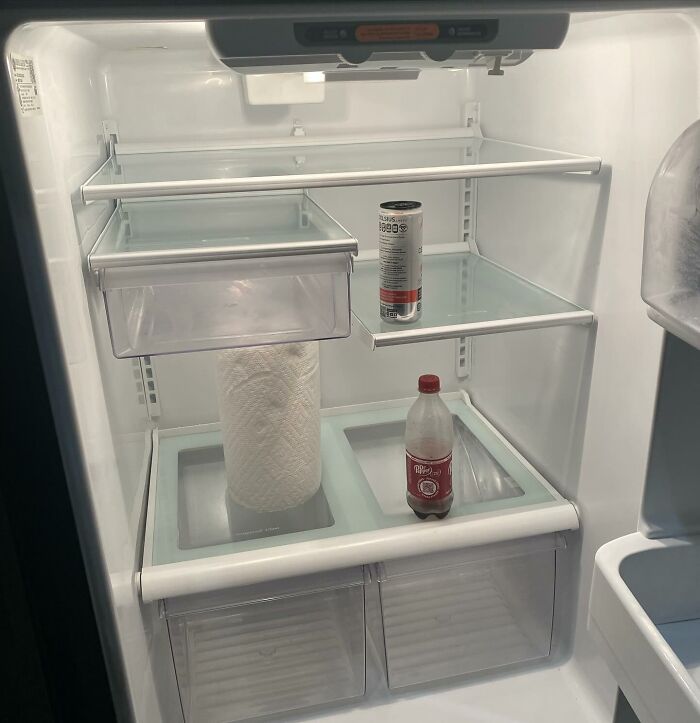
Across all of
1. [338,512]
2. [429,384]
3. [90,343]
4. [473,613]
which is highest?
[90,343]

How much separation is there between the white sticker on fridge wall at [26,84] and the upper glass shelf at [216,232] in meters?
0.25

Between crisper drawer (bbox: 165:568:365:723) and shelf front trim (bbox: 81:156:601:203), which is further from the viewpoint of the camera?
crisper drawer (bbox: 165:568:365:723)

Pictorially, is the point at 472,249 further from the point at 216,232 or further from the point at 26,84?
the point at 26,84

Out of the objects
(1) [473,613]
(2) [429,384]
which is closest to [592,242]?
(2) [429,384]

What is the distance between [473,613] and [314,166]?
915 mm

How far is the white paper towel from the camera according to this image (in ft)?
3.91

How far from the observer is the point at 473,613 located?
4.34 feet

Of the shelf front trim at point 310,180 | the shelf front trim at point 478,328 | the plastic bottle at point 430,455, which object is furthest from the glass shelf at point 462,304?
the shelf front trim at point 310,180

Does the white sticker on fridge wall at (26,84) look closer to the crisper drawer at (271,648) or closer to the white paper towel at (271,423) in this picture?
the white paper towel at (271,423)

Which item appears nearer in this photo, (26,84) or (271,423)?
(26,84)

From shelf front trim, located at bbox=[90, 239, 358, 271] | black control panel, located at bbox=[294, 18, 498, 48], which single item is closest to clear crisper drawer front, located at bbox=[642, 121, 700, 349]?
black control panel, located at bbox=[294, 18, 498, 48]

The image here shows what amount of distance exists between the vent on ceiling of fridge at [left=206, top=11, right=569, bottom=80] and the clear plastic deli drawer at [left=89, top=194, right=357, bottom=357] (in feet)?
1.02

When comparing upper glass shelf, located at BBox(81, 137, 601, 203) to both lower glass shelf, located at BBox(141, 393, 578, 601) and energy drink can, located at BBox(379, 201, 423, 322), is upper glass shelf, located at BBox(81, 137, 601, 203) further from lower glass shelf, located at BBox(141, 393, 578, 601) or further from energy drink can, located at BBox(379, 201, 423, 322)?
lower glass shelf, located at BBox(141, 393, 578, 601)

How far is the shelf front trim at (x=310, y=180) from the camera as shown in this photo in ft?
3.03
